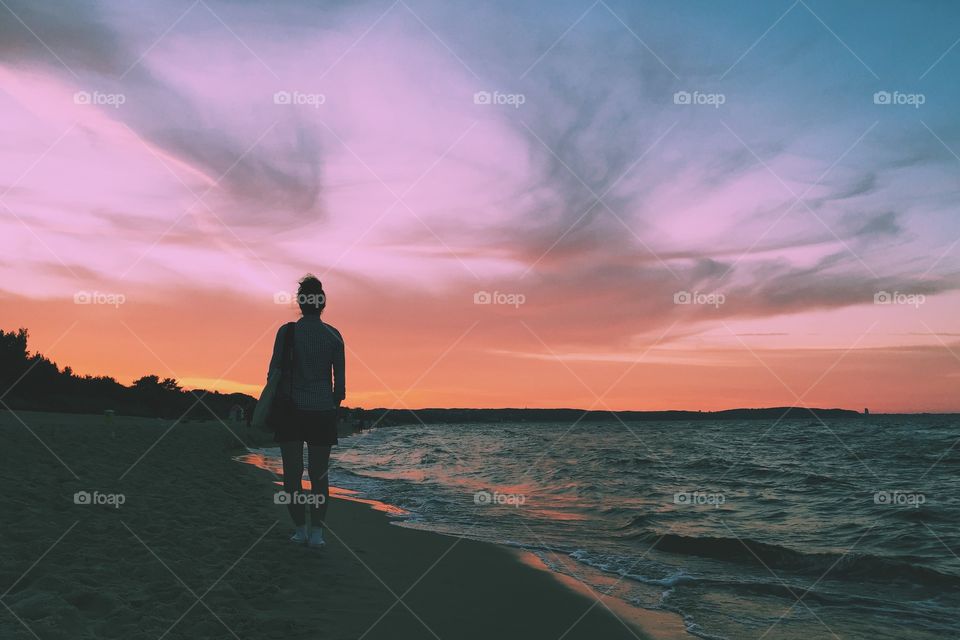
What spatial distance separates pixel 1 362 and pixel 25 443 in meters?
31.6

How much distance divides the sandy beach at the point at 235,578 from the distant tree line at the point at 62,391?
25.5 metres

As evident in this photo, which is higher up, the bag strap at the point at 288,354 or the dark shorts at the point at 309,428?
the bag strap at the point at 288,354

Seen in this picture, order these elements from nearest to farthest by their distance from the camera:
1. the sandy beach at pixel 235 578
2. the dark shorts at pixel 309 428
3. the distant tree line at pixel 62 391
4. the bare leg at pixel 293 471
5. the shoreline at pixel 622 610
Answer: the sandy beach at pixel 235 578 < the shoreline at pixel 622 610 < the dark shorts at pixel 309 428 < the bare leg at pixel 293 471 < the distant tree line at pixel 62 391

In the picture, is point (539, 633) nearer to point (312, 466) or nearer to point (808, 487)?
point (312, 466)

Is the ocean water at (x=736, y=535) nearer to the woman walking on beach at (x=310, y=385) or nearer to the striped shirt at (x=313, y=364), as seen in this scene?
the woman walking on beach at (x=310, y=385)

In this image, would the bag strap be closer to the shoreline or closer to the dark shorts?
the dark shorts

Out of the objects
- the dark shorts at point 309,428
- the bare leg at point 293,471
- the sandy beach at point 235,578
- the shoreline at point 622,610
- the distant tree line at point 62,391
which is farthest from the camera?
the distant tree line at point 62,391

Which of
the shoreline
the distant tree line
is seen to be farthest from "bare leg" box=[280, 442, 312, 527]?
the distant tree line

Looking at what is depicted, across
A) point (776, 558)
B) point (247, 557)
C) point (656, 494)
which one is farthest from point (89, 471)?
point (656, 494)

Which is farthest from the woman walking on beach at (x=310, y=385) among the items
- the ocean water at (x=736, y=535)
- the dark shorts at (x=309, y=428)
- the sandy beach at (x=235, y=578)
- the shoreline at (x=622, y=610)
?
the ocean water at (x=736, y=535)

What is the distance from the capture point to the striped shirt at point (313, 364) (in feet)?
22.7

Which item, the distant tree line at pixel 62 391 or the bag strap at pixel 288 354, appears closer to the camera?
the bag strap at pixel 288 354

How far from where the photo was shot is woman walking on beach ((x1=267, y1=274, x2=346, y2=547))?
6879 millimetres

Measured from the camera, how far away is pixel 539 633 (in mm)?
5379
